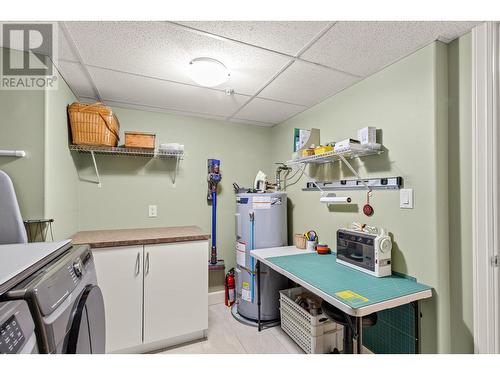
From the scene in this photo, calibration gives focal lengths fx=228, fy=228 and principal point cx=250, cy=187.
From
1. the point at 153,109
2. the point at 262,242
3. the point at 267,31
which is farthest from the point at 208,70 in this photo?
the point at 262,242

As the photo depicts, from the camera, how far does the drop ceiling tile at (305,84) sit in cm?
168

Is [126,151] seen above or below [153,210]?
above

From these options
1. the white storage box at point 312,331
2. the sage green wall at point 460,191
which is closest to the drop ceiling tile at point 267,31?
the sage green wall at point 460,191

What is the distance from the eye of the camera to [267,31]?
123 cm

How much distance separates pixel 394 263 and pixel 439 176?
0.63 m

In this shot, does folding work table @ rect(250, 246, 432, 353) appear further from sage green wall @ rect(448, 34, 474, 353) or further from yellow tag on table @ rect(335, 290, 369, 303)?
sage green wall @ rect(448, 34, 474, 353)

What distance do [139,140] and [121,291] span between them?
4.28 feet

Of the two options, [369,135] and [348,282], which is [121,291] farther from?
[369,135]

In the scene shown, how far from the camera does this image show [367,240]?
1.53m

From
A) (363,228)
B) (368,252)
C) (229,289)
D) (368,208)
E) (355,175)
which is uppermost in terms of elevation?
(355,175)

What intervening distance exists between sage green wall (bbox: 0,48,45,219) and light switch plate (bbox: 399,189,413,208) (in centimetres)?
231

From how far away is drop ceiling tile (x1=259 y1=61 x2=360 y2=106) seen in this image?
1677 mm
